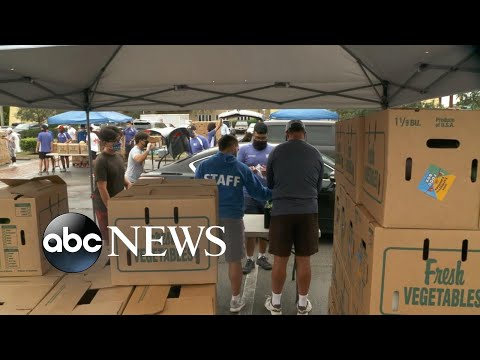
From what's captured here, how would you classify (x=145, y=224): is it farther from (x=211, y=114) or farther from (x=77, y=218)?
(x=211, y=114)

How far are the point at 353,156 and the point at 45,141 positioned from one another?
11.9 meters

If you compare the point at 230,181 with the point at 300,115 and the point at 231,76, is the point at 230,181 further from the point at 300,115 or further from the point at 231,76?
the point at 300,115

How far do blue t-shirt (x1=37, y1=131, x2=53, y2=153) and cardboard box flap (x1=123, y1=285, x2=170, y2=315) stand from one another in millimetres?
11578

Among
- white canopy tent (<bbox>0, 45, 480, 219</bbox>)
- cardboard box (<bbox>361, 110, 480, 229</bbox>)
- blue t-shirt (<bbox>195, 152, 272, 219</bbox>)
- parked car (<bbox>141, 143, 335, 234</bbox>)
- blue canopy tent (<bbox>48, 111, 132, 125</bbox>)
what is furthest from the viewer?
blue canopy tent (<bbox>48, 111, 132, 125</bbox>)

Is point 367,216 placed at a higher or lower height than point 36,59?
lower

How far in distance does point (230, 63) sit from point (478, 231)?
262 cm

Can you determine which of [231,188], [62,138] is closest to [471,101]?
[231,188]

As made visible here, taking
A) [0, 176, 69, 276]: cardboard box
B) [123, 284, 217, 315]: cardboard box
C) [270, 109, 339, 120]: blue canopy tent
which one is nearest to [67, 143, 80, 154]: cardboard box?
[270, 109, 339, 120]: blue canopy tent

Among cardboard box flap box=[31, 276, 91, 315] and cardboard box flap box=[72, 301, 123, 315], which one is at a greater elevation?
cardboard box flap box=[72, 301, 123, 315]

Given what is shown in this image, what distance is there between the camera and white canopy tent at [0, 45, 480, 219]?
2.56 metres

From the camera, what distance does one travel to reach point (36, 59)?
2.58 meters

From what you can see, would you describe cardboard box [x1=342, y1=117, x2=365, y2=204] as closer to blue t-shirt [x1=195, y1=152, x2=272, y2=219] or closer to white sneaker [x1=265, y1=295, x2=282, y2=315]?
blue t-shirt [x1=195, y1=152, x2=272, y2=219]

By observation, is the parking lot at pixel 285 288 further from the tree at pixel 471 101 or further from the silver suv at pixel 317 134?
the tree at pixel 471 101
